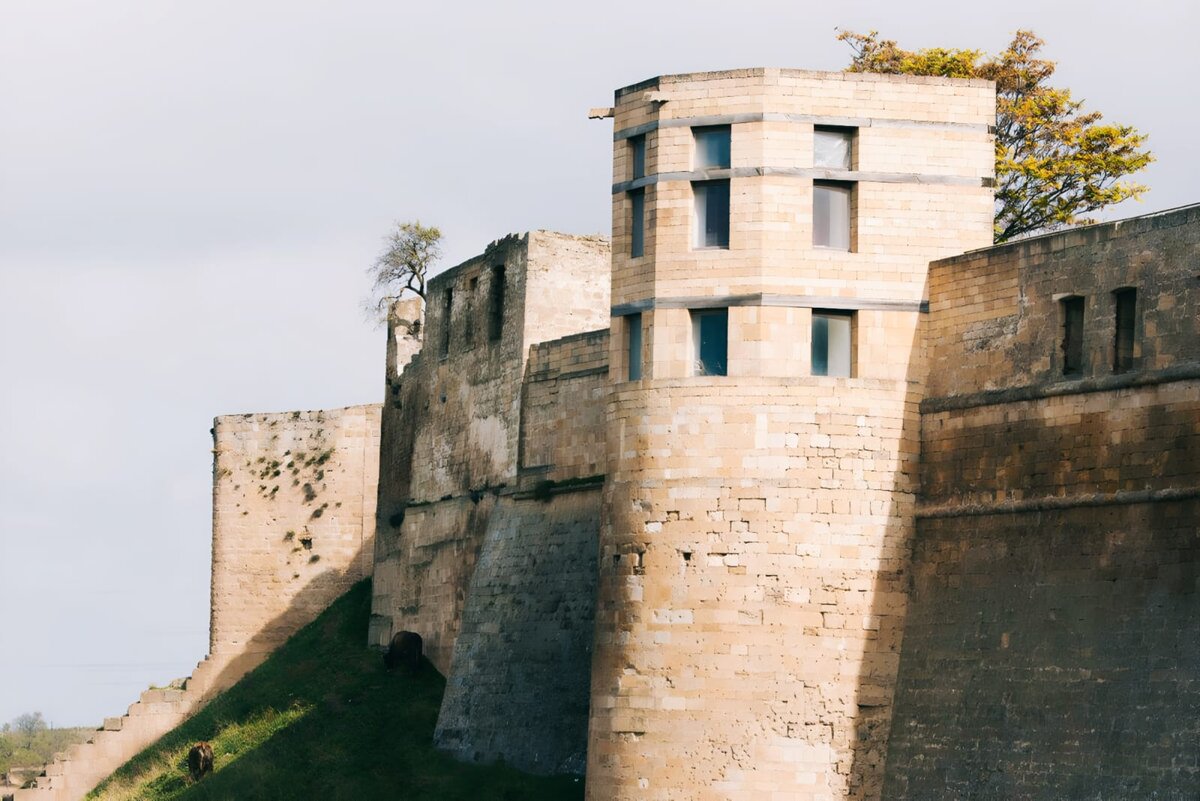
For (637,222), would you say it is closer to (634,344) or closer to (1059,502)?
(634,344)

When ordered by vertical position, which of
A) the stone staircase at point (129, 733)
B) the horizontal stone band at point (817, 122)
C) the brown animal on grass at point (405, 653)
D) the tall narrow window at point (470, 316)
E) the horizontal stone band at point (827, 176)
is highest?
the horizontal stone band at point (817, 122)

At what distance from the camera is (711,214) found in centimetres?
2850

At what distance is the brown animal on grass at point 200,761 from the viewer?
4041cm

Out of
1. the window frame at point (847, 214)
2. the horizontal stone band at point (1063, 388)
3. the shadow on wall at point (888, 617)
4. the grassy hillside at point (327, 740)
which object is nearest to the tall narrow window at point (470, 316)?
the grassy hillside at point (327, 740)

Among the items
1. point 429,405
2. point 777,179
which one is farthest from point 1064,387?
point 429,405

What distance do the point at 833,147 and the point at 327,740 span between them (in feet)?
46.7

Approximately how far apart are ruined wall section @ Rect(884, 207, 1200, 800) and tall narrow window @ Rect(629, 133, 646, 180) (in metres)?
3.78

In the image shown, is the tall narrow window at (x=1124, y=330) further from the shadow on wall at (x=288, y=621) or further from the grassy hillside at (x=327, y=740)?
the shadow on wall at (x=288, y=621)

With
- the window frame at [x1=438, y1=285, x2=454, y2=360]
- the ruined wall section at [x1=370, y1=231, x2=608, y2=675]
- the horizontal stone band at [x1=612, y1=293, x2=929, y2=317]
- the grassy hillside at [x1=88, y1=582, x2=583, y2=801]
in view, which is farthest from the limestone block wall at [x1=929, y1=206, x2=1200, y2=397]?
the window frame at [x1=438, y1=285, x2=454, y2=360]

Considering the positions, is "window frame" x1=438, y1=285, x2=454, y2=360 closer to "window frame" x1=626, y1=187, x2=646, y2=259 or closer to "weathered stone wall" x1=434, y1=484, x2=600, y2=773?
"weathered stone wall" x1=434, y1=484, x2=600, y2=773

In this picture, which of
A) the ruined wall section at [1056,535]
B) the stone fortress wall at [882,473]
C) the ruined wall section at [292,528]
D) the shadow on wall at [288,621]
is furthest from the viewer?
the ruined wall section at [292,528]

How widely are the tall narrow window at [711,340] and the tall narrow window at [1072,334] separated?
3865 mm

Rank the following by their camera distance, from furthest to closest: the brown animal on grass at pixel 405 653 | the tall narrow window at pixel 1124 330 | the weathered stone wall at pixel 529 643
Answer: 1. the brown animal on grass at pixel 405 653
2. the weathered stone wall at pixel 529 643
3. the tall narrow window at pixel 1124 330

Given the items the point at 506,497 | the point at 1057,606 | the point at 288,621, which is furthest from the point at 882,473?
the point at 288,621
